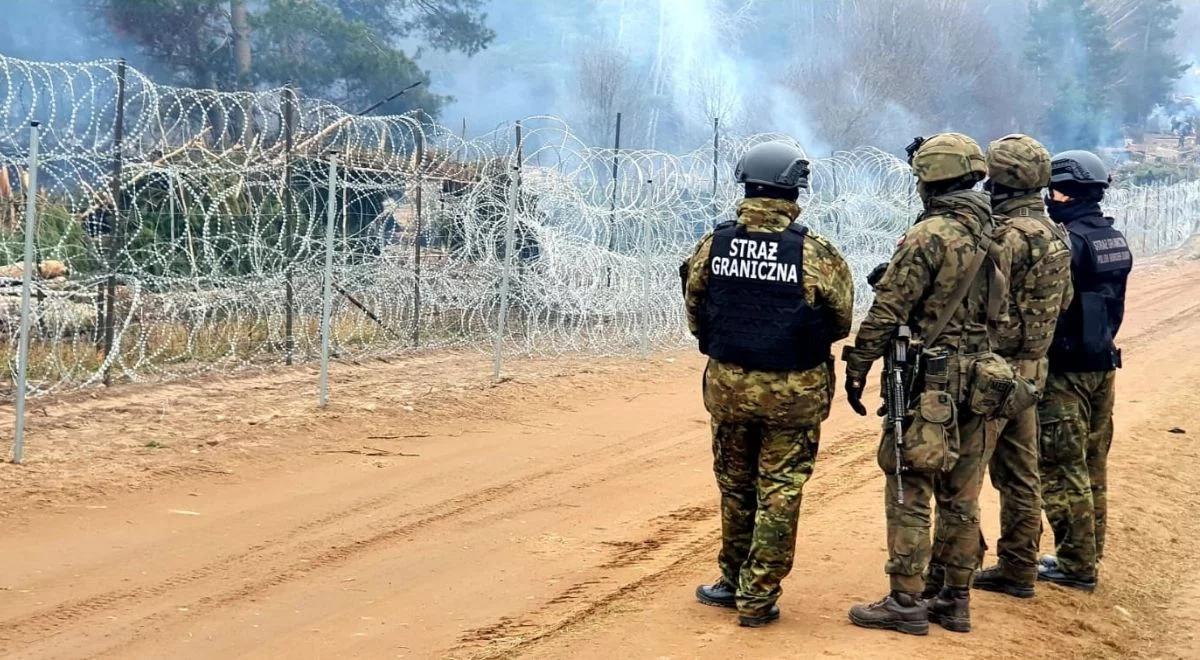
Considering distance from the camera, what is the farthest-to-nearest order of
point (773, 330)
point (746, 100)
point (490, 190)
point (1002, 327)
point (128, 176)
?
point (746, 100), point (490, 190), point (128, 176), point (1002, 327), point (773, 330)

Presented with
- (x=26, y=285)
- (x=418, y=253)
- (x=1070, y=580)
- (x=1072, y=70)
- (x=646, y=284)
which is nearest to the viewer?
(x=1070, y=580)

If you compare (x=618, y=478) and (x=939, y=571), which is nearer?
(x=939, y=571)

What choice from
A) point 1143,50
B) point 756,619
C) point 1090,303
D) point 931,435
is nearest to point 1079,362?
point 1090,303

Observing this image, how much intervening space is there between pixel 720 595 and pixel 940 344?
4.15 ft

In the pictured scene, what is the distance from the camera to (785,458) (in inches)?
179

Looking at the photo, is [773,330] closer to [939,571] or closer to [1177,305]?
[939,571]

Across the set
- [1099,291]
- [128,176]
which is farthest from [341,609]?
[128,176]

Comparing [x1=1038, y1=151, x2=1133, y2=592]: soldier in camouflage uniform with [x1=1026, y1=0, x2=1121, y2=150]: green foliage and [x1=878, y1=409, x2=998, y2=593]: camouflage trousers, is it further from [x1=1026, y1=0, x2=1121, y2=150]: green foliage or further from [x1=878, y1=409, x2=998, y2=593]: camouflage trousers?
[x1=1026, y1=0, x2=1121, y2=150]: green foliage

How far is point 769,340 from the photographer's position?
4.45 meters

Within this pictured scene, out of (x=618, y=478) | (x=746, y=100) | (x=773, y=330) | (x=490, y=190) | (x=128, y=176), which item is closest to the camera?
(x=773, y=330)

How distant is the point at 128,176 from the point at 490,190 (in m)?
3.23

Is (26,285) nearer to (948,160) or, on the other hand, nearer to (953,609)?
(948,160)

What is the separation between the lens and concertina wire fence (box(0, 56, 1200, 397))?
9.01 m

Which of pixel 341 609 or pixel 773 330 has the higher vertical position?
pixel 773 330
